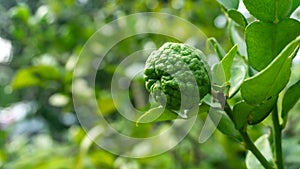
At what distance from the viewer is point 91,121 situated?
4.16ft

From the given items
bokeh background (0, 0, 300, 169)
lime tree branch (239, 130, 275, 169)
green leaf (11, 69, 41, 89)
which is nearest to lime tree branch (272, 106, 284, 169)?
lime tree branch (239, 130, 275, 169)

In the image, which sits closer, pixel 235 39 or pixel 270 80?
pixel 270 80

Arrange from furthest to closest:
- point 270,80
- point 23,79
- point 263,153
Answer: point 23,79 < point 263,153 < point 270,80

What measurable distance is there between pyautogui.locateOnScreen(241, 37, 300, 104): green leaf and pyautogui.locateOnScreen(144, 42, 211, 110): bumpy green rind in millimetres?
34

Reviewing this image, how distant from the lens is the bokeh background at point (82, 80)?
1.20 m

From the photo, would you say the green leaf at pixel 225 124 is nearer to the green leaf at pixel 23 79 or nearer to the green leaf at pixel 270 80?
the green leaf at pixel 270 80

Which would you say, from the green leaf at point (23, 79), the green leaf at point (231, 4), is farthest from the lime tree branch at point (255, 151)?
the green leaf at point (23, 79)

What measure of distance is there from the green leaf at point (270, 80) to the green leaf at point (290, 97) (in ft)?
0.20

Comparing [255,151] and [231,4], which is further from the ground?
[231,4]

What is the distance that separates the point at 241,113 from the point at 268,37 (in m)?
0.07

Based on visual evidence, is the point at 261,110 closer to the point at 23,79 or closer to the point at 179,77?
the point at 179,77

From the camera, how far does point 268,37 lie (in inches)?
15.9

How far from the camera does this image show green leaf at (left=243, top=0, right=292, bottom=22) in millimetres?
391

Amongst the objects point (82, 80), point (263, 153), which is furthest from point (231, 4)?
point (82, 80)
